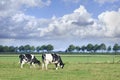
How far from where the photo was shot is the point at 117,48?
18838 cm

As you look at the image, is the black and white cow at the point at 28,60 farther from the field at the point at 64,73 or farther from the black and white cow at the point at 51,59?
the black and white cow at the point at 51,59

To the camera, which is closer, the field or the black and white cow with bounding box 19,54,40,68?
the field

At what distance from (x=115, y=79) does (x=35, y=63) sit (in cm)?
1666

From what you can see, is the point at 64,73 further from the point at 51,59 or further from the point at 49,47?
the point at 49,47

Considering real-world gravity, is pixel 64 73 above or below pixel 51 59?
below

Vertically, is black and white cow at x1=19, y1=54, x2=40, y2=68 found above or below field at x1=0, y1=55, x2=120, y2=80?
above

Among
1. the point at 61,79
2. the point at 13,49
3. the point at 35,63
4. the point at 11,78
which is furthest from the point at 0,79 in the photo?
the point at 13,49

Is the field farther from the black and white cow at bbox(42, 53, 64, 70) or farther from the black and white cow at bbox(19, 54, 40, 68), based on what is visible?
the black and white cow at bbox(19, 54, 40, 68)

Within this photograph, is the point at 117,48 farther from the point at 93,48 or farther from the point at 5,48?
the point at 5,48

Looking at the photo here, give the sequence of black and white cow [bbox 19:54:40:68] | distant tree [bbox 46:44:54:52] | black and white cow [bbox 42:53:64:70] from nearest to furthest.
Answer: black and white cow [bbox 42:53:64:70] < black and white cow [bbox 19:54:40:68] < distant tree [bbox 46:44:54:52]

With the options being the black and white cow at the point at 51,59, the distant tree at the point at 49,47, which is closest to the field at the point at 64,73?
the black and white cow at the point at 51,59

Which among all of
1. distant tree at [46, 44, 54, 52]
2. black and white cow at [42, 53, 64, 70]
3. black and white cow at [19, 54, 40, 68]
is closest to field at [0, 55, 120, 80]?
black and white cow at [42, 53, 64, 70]

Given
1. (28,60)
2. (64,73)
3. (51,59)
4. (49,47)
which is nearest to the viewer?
(64,73)

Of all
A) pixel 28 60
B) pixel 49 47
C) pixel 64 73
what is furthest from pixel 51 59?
pixel 49 47
